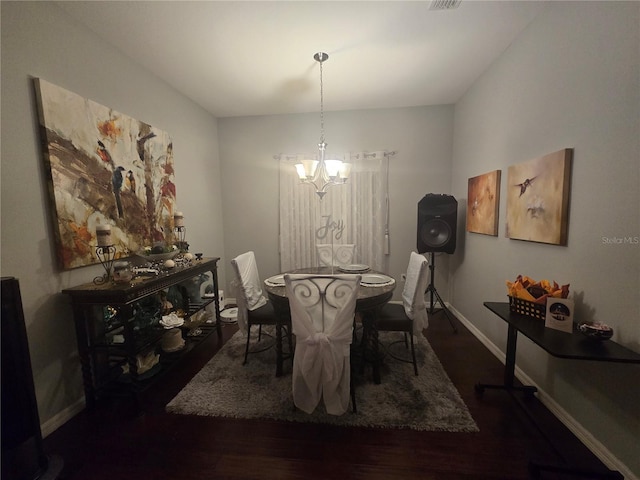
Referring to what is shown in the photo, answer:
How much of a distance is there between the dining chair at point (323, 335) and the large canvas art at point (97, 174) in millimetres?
1486

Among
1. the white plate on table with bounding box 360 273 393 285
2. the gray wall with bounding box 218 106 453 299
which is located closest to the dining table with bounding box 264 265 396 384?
the white plate on table with bounding box 360 273 393 285

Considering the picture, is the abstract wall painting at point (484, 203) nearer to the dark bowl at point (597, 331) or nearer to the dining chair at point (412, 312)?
the dining chair at point (412, 312)

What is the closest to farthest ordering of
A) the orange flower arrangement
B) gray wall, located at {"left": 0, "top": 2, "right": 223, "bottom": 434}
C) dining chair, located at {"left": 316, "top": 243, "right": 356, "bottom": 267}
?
gray wall, located at {"left": 0, "top": 2, "right": 223, "bottom": 434}, the orange flower arrangement, dining chair, located at {"left": 316, "top": 243, "right": 356, "bottom": 267}

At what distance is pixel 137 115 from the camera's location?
2195mm

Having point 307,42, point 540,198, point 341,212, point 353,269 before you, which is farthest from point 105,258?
point 540,198

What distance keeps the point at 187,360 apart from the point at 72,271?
121 cm

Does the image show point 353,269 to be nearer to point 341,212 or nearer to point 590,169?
point 341,212

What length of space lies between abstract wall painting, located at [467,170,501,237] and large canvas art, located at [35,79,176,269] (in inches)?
125

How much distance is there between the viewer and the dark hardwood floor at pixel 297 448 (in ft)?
4.21

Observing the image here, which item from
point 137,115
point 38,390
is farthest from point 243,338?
point 137,115

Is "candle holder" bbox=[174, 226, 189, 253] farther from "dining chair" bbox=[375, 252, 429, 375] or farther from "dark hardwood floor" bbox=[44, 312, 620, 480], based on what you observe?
"dining chair" bbox=[375, 252, 429, 375]

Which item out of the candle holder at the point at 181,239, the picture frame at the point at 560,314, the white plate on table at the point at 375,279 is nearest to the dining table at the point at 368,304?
the white plate on table at the point at 375,279

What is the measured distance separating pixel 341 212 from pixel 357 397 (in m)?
2.22

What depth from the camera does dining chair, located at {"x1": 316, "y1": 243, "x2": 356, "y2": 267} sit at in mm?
2812
